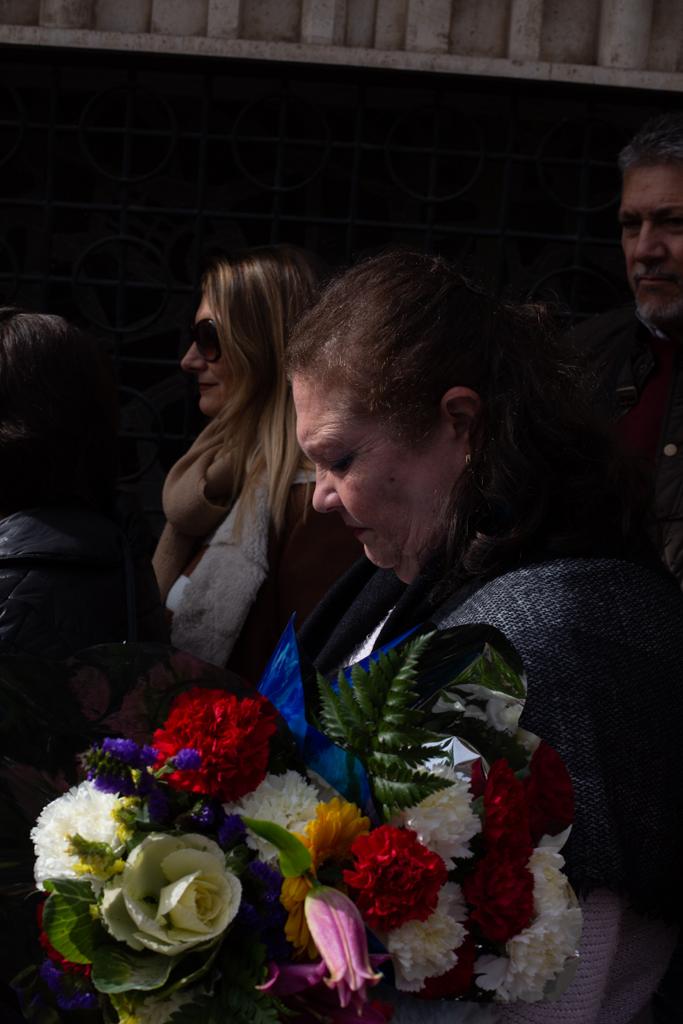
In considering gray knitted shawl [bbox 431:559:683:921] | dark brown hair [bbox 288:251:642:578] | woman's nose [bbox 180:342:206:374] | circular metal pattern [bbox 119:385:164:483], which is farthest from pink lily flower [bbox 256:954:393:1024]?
circular metal pattern [bbox 119:385:164:483]

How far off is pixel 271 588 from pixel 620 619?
1.46 meters

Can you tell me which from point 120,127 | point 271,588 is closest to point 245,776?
point 271,588

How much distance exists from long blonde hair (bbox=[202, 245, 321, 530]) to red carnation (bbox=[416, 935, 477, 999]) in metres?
1.88

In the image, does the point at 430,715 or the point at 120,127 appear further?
the point at 120,127

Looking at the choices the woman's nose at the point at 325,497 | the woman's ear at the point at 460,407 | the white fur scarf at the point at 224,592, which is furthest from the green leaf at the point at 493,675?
the white fur scarf at the point at 224,592

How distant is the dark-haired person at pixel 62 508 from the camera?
7.66ft

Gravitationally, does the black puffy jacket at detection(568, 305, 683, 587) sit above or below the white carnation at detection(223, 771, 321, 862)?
above

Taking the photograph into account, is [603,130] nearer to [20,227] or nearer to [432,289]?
[20,227]

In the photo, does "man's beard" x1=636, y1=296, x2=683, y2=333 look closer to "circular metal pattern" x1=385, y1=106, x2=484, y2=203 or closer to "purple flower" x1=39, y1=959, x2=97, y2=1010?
"circular metal pattern" x1=385, y1=106, x2=484, y2=203

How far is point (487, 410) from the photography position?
1.74 meters

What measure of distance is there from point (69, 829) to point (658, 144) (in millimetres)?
2511

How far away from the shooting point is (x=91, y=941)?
1.19 m

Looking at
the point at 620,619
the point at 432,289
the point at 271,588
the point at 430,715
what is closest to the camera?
the point at 430,715

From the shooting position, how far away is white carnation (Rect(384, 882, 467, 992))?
4.04 ft
